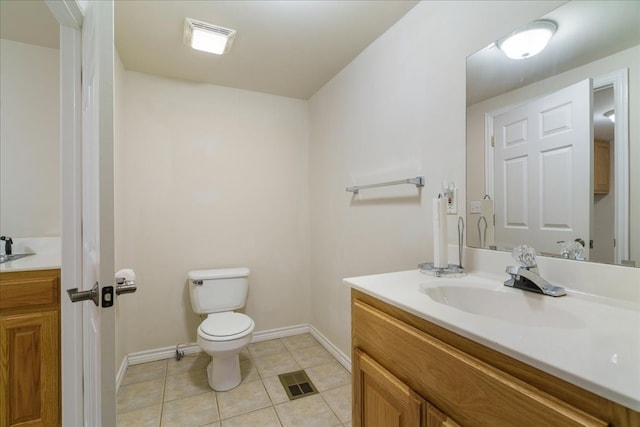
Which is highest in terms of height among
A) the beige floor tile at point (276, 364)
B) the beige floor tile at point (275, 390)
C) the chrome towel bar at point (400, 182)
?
the chrome towel bar at point (400, 182)

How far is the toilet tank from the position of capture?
214 cm

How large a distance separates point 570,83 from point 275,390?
6.98 feet

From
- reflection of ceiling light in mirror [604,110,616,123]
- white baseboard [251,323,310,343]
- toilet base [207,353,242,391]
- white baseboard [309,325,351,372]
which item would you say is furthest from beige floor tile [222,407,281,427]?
reflection of ceiling light in mirror [604,110,616,123]

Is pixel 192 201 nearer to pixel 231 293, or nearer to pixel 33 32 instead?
→ pixel 231 293

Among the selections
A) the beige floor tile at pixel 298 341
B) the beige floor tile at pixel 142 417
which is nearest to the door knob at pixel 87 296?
the beige floor tile at pixel 142 417

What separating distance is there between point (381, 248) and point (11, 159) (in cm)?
238

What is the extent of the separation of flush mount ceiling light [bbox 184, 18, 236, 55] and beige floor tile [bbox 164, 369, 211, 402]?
2.20 meters

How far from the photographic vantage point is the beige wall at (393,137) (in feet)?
4.14

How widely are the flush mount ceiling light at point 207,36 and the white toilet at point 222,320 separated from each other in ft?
5.25

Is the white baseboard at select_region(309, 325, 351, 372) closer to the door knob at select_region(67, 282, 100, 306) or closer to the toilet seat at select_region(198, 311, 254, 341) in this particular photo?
the toilet seat at select_region(198, 311, 254, 341)

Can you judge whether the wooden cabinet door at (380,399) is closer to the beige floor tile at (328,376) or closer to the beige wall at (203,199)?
the beige floor tile at (328,376)

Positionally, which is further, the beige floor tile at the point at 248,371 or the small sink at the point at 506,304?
the beige floor tile at the point at 248,371

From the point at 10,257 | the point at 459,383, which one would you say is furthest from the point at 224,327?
the point at 459,383

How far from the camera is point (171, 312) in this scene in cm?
225
